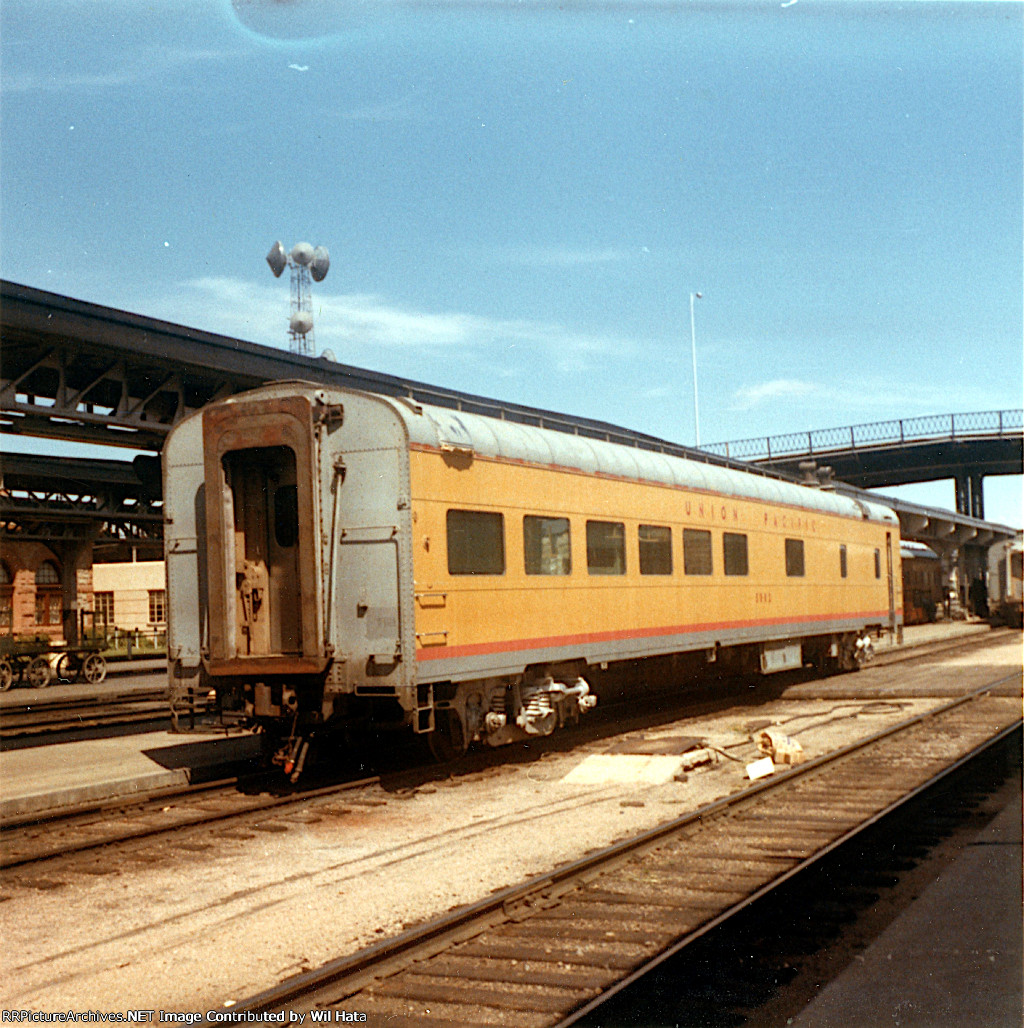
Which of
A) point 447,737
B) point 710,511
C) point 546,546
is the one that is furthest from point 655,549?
point 447,737

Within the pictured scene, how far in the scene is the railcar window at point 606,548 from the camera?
43.9ft

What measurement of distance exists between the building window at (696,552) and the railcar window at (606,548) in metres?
1.83

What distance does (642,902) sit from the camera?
22.7ft

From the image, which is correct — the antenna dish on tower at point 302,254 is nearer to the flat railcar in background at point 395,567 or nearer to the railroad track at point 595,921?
the flat railcar in background at point 395,567

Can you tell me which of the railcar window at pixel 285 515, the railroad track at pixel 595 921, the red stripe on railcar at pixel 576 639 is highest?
the railcar window at pixel 285 515

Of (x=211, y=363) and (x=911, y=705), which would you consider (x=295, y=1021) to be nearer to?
(x=911, y=705)

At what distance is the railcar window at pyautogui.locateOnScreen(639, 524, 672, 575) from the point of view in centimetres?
1450

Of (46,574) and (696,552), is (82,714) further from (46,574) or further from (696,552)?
(46,574)

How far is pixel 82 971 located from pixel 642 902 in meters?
3.27

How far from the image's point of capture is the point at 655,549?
1479 cm

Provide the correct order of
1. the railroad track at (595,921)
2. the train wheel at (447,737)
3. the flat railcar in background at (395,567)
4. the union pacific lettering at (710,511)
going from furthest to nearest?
the union pacific lettering at (710,511) < the train wheel at (447,737) < the flat railcar in background at (395,567) < the railroad track at (595,921)

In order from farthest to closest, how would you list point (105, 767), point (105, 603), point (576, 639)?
1. point (105, 603)
2. point (576, 639)
3. point (105, 767)

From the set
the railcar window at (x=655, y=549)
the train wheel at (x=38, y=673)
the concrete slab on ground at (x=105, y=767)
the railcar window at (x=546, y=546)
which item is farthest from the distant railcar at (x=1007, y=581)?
the concrete slab on ground at (x=105, y=767)

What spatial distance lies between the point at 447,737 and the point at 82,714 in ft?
36.0
